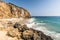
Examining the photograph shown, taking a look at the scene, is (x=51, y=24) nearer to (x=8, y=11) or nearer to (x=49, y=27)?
(x=49, y=27)

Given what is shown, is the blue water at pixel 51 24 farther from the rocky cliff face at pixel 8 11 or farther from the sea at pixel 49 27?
the rocky cliff face at pixel 8 11

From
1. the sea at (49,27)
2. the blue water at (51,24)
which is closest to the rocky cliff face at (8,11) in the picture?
the blue water at (51,24)

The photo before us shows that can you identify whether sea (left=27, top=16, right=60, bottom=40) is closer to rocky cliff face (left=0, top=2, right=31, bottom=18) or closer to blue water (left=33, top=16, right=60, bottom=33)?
blue water (left=33, top=16, right=60, bottom=33)

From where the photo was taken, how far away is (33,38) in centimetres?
946

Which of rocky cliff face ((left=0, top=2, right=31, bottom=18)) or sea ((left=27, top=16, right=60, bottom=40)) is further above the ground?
rocky cliff face ((left=0, top=2, right=31, bottom=18))

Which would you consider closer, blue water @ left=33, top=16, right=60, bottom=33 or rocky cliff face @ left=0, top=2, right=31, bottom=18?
blue water @ left=33, top=16, right=60, bottom=33

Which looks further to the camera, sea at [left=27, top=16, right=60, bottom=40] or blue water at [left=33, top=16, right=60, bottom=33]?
blue water at [left=33, top=16, right=60, bottom=33]

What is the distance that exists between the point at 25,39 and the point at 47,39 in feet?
6.37

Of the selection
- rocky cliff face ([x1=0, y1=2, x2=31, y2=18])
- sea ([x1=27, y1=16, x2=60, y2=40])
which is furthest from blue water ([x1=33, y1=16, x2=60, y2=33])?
rocky cliff face ([x1=0, y1=2, x2=31, y2=18])

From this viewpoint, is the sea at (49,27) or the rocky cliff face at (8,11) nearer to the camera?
the sea at (49,27)

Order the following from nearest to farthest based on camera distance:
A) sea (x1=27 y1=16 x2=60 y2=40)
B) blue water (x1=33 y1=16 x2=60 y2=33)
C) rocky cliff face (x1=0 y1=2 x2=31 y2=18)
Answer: sea (x1=27 y1=16 x2=60 y2=40), blue water (x1=33 y1=16 x2=60 y2=33), rocky cliff face (x1=0 y1=2 x2=31 y2=18)

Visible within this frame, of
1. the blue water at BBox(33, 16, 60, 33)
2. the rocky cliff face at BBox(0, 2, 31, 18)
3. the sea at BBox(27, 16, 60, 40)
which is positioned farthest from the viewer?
the rocky cliff face at BBox(0, 2, 31, 18)

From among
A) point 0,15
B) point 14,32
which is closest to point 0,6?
point 0,15

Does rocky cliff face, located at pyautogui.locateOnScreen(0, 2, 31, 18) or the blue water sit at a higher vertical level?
rocky cliff face, located at pyautogui.locateOnScreen(0, 2, 31, 18)
